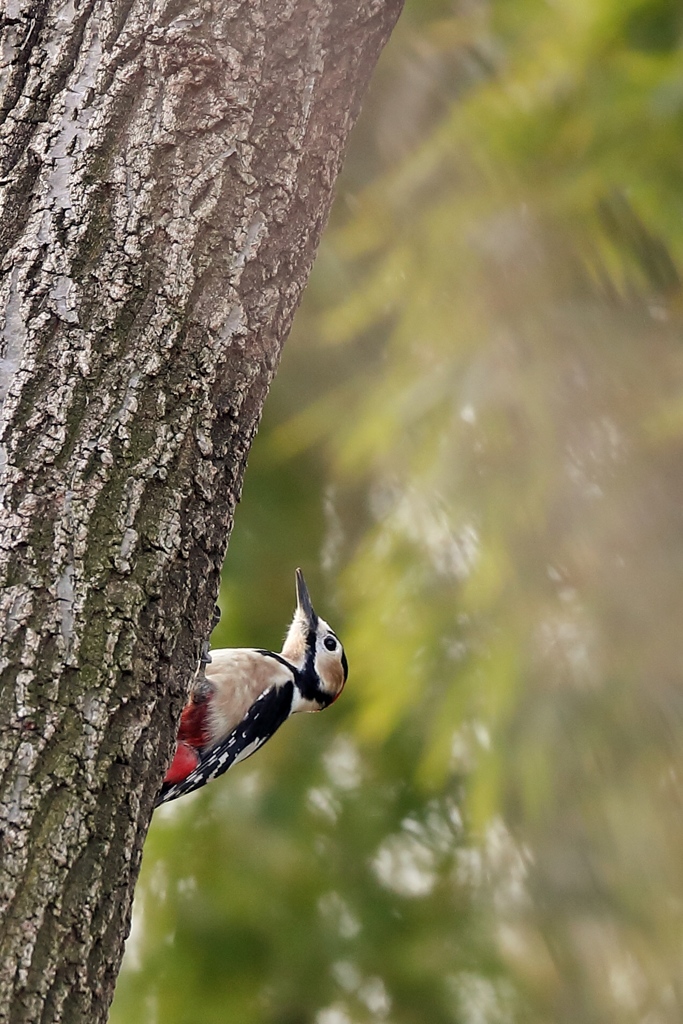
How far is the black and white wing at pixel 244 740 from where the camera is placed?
3117 mm

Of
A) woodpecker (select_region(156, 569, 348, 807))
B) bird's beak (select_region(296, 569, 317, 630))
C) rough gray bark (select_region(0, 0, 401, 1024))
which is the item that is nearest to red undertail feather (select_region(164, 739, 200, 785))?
woodpecker (select_region(156, 569, 348, 807))

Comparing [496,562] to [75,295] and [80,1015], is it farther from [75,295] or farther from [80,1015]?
[80,1015]

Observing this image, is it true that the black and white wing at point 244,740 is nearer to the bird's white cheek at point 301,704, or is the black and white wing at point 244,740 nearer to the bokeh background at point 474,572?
the bird's white cheek at point 301,704

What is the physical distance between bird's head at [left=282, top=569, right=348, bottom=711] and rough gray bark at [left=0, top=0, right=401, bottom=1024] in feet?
6.74

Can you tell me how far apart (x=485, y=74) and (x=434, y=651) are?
140 centimetres

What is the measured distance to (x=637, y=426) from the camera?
73.8 inches

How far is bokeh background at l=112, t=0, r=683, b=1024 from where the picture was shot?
200 cm

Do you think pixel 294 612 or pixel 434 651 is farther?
pixel 294 612

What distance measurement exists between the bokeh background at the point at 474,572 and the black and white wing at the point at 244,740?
22cm

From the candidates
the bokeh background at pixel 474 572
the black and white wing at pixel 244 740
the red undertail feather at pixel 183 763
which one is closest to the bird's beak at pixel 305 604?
the bokeh background at pixel 474 572

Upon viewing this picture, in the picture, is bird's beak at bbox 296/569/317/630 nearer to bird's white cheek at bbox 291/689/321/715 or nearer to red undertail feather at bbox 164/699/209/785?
bird's white cheek at bbox 291/689/321/715

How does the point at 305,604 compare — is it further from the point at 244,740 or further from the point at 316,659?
the point at 244,740

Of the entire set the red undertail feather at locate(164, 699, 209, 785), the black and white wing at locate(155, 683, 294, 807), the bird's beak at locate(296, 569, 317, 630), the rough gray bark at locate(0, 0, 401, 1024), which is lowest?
the black and white wing at locate(155, 683, 294, 807)

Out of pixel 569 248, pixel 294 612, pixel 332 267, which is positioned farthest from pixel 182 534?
pixel 294 612
